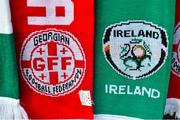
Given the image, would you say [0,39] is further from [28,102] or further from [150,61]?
[150,61]

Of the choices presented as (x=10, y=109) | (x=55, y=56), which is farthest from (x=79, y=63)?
(x=10, y=109)

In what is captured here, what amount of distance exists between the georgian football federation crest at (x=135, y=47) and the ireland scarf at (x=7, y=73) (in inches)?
7.8

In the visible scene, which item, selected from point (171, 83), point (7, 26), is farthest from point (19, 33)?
point (171, 83)

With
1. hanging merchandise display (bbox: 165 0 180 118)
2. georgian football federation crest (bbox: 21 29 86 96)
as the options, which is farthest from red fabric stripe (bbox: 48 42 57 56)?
hanging merchandise display (bbox: 165 0 180 118)

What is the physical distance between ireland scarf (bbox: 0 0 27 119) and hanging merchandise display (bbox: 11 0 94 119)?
3cm

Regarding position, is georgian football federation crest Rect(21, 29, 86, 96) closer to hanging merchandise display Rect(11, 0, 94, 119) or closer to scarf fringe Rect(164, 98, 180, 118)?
hanging merchandise display Rect(11, 0, 94, 119)

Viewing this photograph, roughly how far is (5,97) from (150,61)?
326mm

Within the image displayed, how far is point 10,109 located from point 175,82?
0.38 m

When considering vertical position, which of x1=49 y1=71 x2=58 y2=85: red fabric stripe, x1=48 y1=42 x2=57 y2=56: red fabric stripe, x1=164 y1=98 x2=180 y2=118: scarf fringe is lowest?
x1=164 y1=98 x2=180 y2=118: scarf fringe

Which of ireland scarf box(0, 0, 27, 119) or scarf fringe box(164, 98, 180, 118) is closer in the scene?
ireland scarf box(0, 0, 27, 119)

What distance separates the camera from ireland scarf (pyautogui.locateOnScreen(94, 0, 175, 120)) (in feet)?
2.05

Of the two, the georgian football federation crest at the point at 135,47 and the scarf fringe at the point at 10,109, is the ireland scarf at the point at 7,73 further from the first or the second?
the georgian football federation crest at the point at 135,47

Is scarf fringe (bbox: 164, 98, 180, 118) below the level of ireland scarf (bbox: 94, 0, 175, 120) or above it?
below

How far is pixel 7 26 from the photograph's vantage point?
605mm
